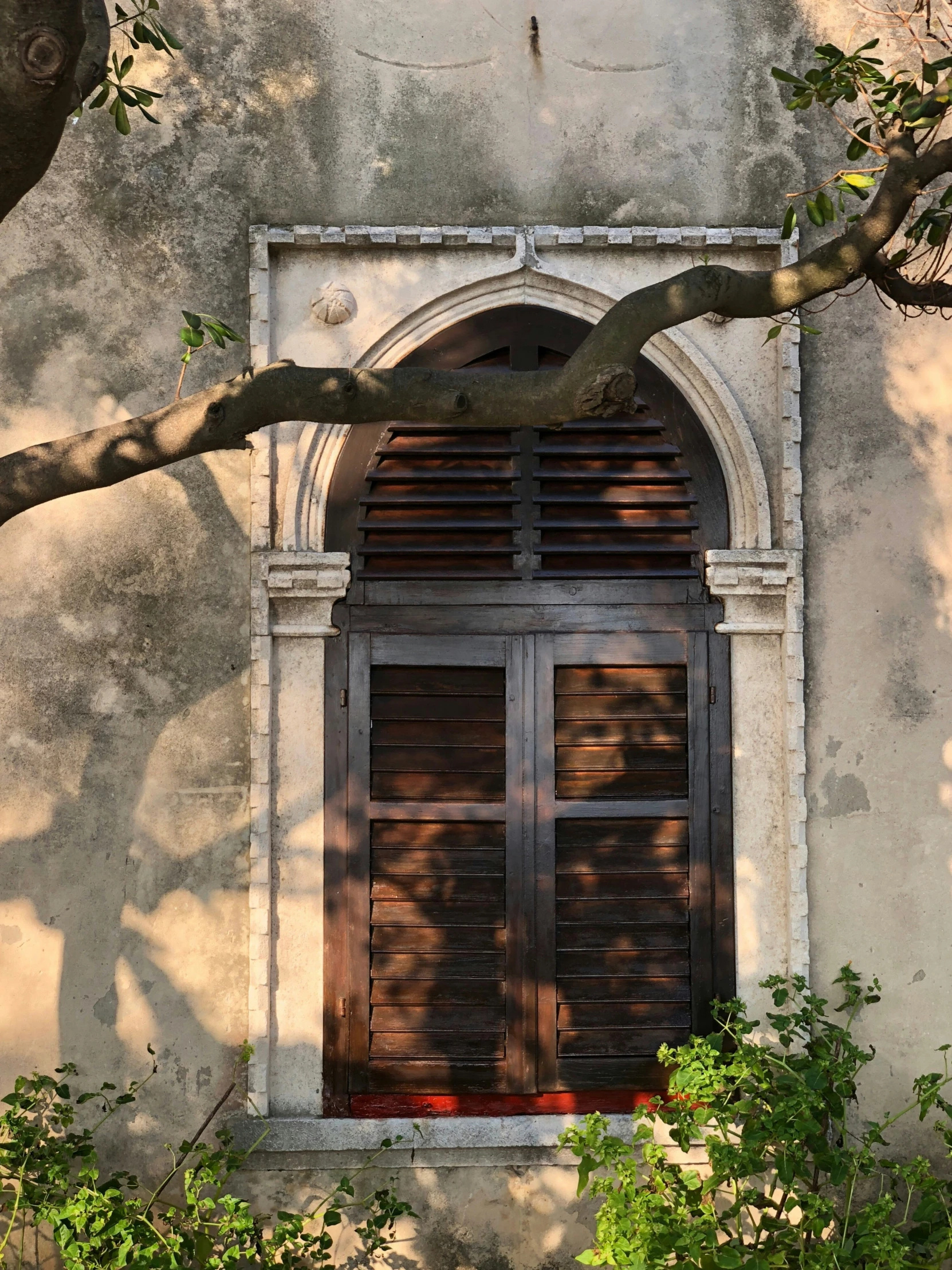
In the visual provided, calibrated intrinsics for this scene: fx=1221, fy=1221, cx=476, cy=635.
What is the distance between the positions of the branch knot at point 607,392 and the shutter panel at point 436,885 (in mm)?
1653

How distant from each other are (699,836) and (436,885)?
38.2 inches

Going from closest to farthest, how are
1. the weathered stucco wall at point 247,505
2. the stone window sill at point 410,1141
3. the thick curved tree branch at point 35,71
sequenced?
the thick curved tree branch at point 35,71 < the stone window sill at point 410,1141 < the weathered stucco wall at point 247,505

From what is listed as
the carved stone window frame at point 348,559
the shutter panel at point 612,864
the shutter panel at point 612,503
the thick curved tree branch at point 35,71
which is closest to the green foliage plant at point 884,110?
the carved stone window frame at point 348,559

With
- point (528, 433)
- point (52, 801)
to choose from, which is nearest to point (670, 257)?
point (528, 433)

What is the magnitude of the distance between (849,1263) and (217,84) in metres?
4.49

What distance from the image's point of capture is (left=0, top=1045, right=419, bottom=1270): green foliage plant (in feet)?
12.2

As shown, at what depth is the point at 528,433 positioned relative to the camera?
454cm

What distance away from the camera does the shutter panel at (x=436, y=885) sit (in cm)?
436

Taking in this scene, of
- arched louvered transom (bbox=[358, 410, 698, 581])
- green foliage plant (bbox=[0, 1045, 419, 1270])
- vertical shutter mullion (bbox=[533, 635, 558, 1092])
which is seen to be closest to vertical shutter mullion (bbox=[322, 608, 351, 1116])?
green foliage plant (bbox=[0, 1045, 419, 1270])

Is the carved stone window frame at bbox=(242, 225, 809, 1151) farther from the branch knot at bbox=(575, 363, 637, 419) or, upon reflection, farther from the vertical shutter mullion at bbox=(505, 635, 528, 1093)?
the branch knot at bbox=(575, 363, 637, 419)

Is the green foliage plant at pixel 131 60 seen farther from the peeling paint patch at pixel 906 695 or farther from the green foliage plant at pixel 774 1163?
the green foliage plant at pixel 774 1163

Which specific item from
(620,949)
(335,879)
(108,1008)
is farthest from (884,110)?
(108,1008)

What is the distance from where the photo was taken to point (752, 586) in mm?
4430

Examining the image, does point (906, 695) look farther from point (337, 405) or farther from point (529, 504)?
point (337, 405)
